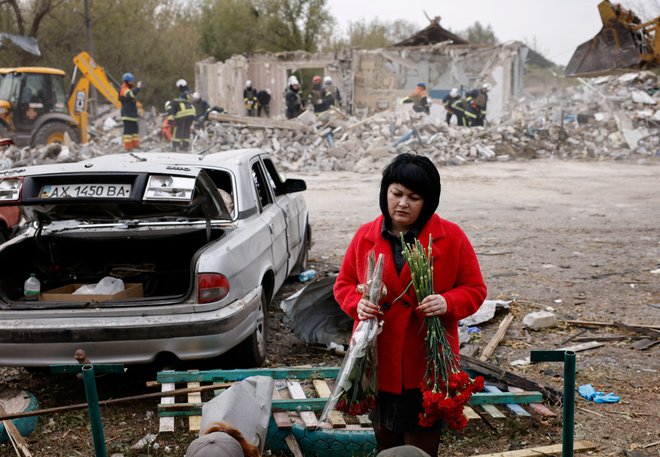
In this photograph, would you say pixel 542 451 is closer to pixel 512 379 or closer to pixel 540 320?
pixel 512 379

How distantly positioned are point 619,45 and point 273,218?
36.2 feet

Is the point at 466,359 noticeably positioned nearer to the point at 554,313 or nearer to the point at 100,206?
the point at 554,313

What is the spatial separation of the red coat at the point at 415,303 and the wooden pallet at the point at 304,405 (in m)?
0.94

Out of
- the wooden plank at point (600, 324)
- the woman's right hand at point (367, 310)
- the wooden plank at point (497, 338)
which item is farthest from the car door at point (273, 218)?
the woman's right hand at point (367, 310)

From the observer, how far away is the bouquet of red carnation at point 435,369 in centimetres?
240

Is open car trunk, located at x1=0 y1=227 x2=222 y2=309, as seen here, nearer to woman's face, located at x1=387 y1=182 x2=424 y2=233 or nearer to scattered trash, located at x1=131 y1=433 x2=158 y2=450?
scattered trash, located at x1=131 y1=433 x2=158 y2=450

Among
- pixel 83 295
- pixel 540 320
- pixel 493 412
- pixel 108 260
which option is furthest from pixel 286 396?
pixel 540 320

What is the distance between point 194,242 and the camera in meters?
5.27

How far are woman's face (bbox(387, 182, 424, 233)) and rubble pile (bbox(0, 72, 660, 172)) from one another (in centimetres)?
1632

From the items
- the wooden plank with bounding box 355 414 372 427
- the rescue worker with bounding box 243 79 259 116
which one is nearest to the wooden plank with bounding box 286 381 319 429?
the wooden plank with bounding box 355 414 372 427

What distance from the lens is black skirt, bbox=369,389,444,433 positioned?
2.56m

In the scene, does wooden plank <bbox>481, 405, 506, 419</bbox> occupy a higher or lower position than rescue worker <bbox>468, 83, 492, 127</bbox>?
lower

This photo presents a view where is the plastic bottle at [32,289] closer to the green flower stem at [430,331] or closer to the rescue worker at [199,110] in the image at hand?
the green flower stem at [430,331]

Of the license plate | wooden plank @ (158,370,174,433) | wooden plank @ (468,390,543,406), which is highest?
the license plate
